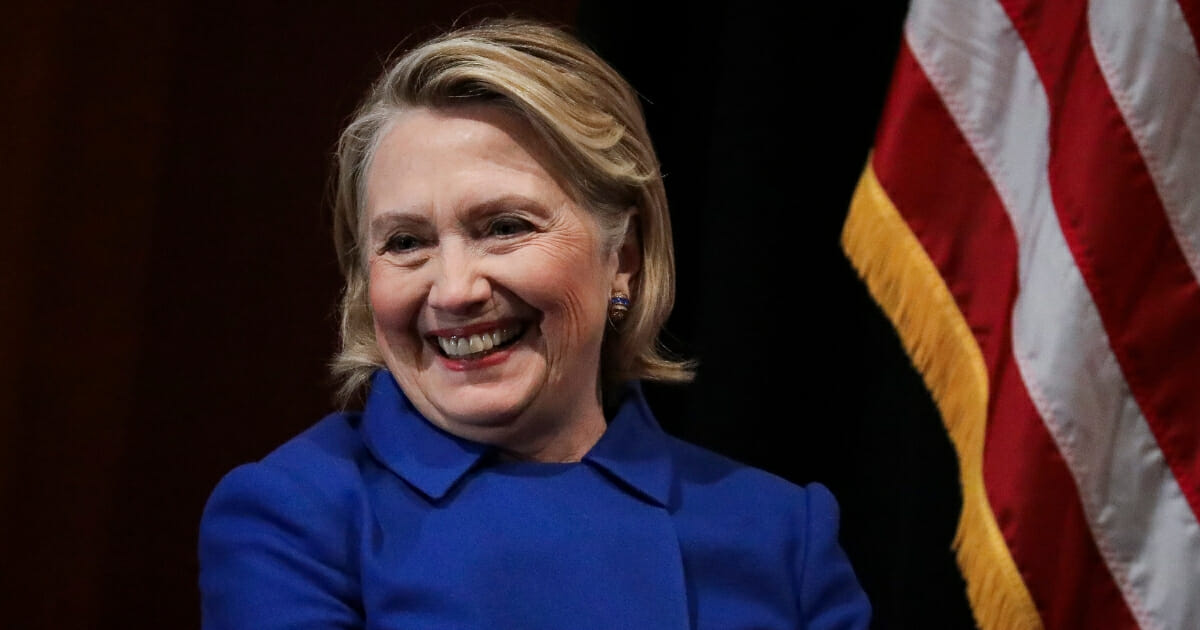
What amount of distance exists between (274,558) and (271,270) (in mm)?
896

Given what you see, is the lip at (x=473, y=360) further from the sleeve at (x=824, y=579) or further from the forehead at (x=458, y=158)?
the sleeve at (x=824, y=579)

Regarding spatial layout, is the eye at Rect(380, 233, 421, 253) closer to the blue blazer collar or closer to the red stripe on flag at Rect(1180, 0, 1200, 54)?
the blue blazer collar

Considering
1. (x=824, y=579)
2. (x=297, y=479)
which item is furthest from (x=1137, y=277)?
(x=297, y=479)

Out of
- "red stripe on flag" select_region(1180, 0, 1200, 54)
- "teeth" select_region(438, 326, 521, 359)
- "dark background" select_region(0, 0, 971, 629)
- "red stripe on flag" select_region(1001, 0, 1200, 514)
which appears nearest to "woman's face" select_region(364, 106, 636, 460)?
"teeth" select_region(438, 326, 521, 359)

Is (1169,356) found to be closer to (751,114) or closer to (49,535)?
(751,114)

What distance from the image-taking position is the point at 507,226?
1.47 meters

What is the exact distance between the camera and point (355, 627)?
137 cm

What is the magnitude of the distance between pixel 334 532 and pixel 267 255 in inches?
34.3

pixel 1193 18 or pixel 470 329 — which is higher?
pixel 1193 18

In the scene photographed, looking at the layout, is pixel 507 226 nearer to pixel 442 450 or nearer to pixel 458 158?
pixel 458 158

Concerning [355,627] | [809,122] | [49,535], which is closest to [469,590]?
[355,627]

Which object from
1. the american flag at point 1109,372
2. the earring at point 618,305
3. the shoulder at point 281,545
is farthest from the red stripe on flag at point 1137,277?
the shoulder at point 281,545

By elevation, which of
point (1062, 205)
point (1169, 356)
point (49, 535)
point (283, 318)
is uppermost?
point (1062, 205)

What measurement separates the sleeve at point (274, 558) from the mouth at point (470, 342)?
7.0 inches
